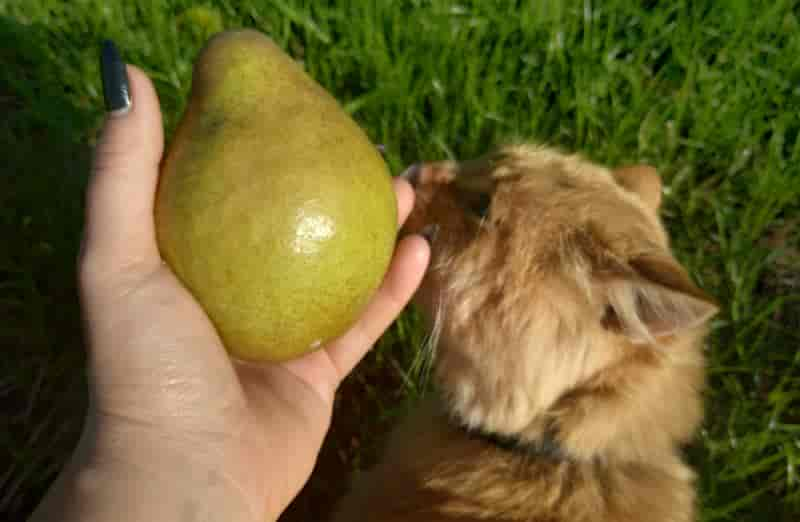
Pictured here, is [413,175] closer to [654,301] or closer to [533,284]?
[533,284]

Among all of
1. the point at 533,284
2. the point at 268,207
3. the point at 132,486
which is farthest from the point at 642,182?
the point at 132,486

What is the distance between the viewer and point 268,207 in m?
1.46

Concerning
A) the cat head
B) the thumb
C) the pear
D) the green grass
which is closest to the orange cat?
the cat head

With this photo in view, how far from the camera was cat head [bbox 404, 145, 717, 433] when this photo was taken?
1.87 m

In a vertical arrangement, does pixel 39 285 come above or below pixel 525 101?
below

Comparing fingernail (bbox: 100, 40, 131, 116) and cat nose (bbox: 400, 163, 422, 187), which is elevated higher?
fingernail (bbox: 100, 40, 131, 116)

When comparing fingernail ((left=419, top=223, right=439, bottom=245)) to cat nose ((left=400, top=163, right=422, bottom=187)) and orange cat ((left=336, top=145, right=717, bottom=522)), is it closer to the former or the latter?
orange cat ((left=336, top=145, right=717, bottom=522))

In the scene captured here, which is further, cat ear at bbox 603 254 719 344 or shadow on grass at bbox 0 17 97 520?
shadow on grass at bbox 0 17 97 520

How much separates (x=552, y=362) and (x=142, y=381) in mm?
1085

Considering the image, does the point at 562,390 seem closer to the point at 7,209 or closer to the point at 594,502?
the point at 594,502

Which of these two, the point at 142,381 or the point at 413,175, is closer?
the point at 142,381

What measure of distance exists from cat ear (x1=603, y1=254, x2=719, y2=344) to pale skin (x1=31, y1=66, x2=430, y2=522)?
1045mm

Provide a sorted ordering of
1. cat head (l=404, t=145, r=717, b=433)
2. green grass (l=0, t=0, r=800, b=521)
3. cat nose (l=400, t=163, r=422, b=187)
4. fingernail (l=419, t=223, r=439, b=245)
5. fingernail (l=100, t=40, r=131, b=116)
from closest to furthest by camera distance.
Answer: fingernail (l=100, t=40, r=131, b=116) < cat head (l=404, t=145, r=717, b=433) < fingernail (l=419, t=223, r=439, b=245) < cat nose (l=400, t=163, r=422, b=187) < green grass (l=0, t=0, r=800, b=521)

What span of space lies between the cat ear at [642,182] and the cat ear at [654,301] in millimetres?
559
